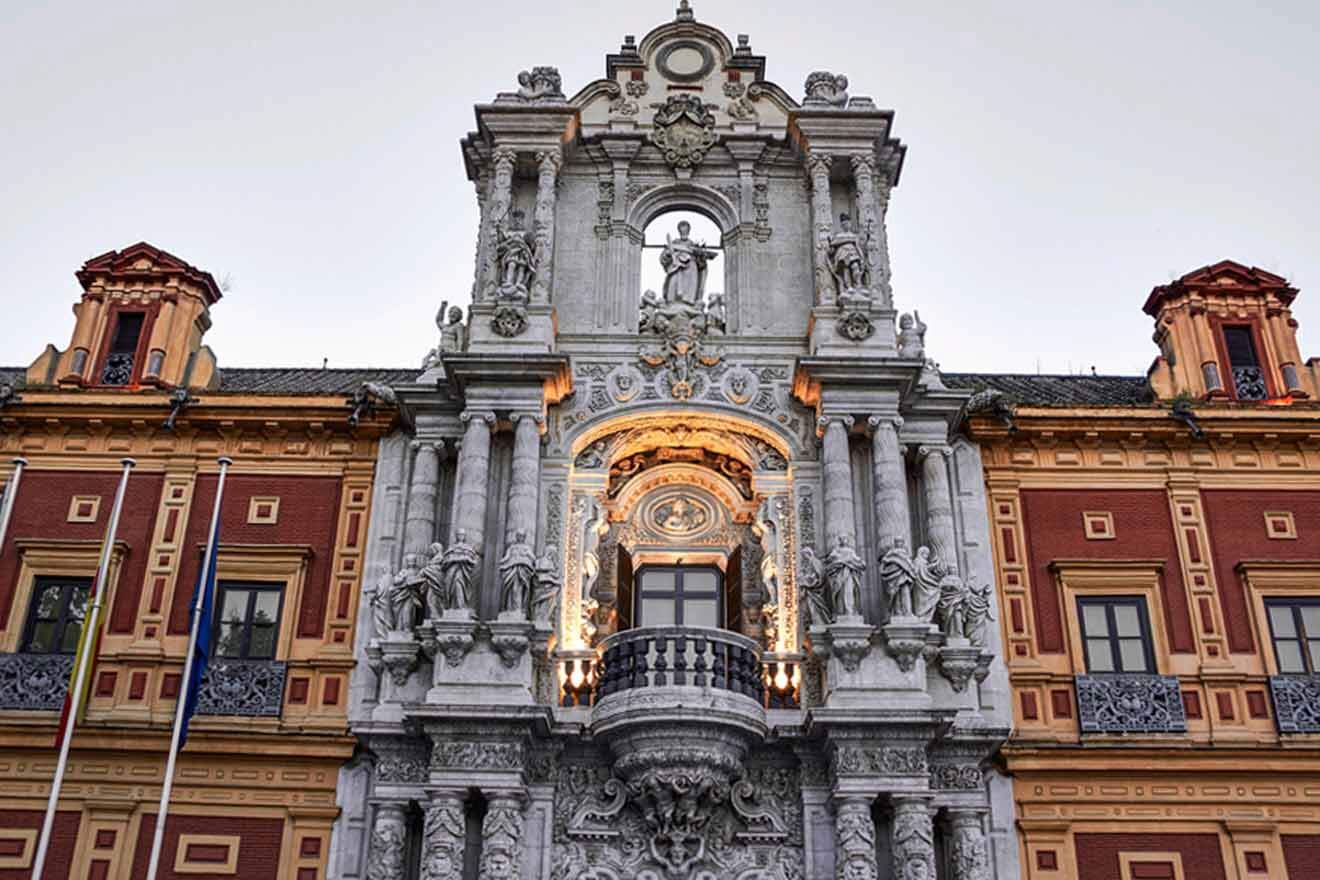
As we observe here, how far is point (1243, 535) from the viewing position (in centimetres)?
2283

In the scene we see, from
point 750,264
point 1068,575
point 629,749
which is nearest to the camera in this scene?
point 629,749

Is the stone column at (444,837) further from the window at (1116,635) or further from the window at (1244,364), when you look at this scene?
the window at (1244,364)

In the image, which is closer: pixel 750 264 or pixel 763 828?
pixel 763 828

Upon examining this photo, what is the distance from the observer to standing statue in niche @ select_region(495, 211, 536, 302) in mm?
23469

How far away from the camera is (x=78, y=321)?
2605 centimetres

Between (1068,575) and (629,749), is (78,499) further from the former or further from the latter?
(1068,575)

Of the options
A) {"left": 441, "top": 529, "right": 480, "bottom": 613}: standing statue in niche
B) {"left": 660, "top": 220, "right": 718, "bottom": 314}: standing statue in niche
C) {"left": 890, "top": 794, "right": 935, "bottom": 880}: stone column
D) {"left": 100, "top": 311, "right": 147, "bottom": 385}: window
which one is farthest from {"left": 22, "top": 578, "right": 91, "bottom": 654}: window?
{"left": 890, "top": 794, "right": 935, "bottom": 880}: stone column

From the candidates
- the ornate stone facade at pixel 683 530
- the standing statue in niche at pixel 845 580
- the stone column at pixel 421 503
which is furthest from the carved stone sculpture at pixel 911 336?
the stone column at pixel 421 503

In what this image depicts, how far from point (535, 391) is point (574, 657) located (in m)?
4.44

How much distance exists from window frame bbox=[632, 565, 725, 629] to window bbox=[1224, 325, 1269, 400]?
34.0ft

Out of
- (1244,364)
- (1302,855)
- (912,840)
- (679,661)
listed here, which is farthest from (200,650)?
(1244,364)

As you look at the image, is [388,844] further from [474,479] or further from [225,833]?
[474,479]

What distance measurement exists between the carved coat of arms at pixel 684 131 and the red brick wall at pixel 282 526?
28.5ft

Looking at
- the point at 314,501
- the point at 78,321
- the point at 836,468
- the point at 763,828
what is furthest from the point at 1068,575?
the point at 78,321
